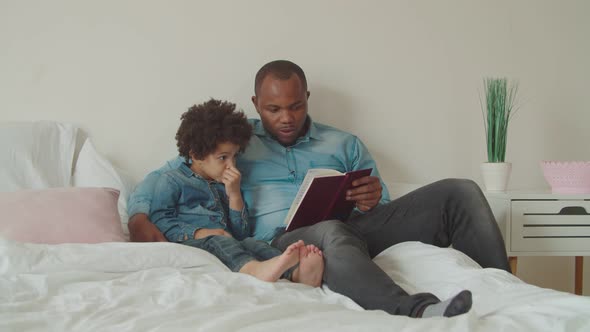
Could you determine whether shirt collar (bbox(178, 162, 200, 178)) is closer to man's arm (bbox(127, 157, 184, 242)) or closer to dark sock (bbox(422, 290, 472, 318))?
man's arm (bbox(127, 157, 184, 242))

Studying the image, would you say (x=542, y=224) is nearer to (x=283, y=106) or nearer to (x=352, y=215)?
(x=352, y=215)

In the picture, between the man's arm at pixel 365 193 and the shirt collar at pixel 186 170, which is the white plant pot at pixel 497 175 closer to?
the man's arm at pixel 365 193

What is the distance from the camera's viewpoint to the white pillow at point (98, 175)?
188 cm

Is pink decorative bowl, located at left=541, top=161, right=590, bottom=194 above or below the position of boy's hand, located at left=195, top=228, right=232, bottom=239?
above

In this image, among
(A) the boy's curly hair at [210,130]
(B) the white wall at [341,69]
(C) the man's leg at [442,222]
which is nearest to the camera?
(C) the man's leg at [442,222]

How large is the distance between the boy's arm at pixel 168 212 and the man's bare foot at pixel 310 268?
1.52ft

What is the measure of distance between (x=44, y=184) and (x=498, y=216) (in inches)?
61.1

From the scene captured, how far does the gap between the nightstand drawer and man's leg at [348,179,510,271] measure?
1.45 ft

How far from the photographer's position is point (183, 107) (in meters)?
2.09

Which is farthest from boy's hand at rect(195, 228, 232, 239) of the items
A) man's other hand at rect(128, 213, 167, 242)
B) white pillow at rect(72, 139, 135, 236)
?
white pillow at rect(72, 139, 135, 236)

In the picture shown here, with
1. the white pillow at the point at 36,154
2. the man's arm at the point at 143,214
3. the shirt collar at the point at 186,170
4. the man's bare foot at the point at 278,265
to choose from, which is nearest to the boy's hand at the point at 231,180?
the shirt collar at the point at 186,170

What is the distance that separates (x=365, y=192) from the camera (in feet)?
5.34

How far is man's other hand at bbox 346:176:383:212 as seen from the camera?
1.62 meters

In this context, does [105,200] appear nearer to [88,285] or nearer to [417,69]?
[88,285]
